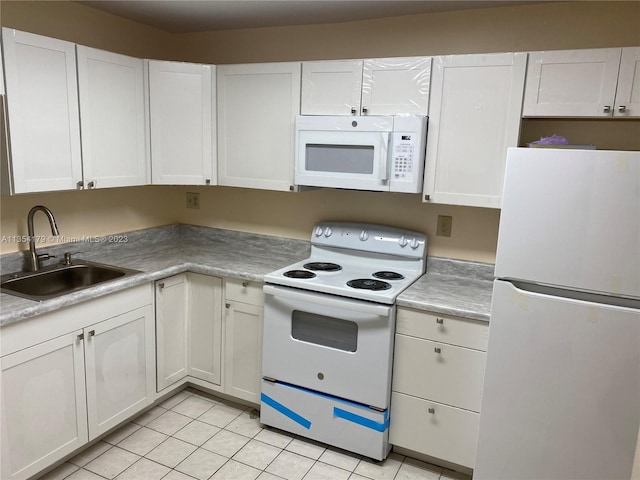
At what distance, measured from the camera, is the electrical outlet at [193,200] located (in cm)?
350

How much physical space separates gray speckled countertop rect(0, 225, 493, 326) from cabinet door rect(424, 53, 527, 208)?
0.46 metres

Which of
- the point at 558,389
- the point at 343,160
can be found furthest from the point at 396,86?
the point at 558,389

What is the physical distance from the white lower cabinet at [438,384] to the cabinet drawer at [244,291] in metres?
0.80

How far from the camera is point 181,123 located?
9.55ft

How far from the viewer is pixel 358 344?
239cm

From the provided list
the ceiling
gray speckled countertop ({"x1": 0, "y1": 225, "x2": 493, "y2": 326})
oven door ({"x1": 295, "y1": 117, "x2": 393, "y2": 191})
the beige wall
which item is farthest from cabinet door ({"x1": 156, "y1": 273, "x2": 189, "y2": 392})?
the ceiling

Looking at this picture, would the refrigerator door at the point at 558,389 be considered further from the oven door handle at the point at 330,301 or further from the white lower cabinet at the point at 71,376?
the white lower cabinet at the point at 71,376

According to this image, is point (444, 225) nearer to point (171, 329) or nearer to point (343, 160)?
point (343, 160)

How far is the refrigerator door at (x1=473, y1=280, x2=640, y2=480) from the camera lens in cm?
183

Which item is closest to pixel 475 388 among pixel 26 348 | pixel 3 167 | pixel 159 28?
pixel 26 348

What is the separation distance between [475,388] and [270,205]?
171 cm

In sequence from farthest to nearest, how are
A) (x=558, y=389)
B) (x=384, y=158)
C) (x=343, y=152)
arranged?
(x=343, y=152) → (x=384, y=158) → (x=558, y=389)

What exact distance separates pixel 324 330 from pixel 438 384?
2.02ft

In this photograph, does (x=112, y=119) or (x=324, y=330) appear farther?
(x=112, y=119)
